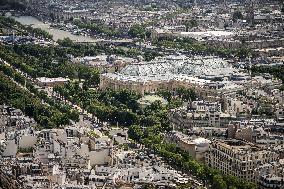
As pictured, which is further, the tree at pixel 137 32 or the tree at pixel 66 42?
the tree at pixel 137 32

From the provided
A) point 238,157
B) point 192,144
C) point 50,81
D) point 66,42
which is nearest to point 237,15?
point 66,42

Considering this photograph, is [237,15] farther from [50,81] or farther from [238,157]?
[238,157]

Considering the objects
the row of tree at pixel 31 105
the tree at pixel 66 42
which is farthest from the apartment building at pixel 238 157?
the tree at pixel 66 42

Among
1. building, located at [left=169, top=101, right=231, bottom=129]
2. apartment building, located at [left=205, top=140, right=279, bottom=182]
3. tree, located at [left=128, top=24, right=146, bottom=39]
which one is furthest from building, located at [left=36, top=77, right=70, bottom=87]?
tree, located at [left=128, top=24, right=146, bottom=39]

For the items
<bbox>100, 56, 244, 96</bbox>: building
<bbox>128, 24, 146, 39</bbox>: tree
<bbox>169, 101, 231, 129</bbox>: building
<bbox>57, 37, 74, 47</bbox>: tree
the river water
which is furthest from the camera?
<bbox>128, 24, 146, 39</bbox>: tree

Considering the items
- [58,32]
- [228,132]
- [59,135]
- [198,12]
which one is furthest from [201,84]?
[198,12]

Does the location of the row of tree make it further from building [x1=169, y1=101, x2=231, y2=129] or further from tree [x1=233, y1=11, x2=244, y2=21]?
tree [x1=233, y1=11, x2=244, y2=21]

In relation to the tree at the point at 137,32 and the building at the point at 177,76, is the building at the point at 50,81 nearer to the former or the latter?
the building at the point at 177,76
